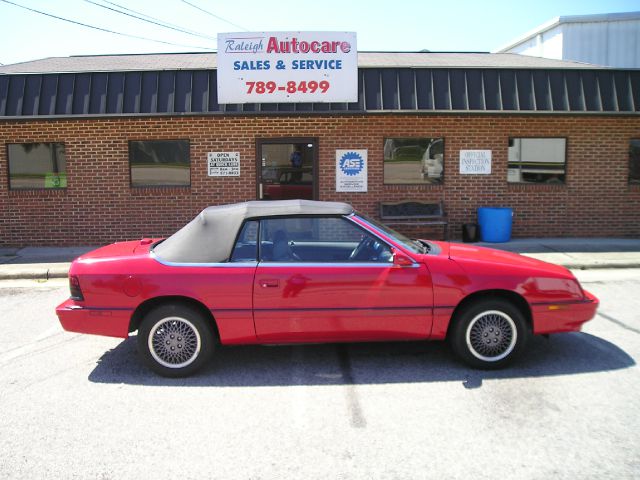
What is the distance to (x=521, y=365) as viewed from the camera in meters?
5.21

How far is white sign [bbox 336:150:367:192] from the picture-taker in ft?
40.4

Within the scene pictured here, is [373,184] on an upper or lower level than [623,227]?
upper

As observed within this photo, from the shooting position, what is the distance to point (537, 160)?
41.3 ft

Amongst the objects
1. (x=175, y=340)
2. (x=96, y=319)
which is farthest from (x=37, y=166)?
(x=175, y=340)

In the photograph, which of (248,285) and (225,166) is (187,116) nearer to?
(225,166)

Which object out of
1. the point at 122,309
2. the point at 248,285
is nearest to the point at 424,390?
the point at 248,285

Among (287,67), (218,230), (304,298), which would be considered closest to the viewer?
(304,298)

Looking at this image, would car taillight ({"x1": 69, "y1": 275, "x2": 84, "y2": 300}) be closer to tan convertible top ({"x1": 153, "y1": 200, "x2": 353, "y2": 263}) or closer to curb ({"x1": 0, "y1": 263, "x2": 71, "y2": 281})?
tan convertible top ({"x1": 153, "y1": 200, "x2": 353, "y2": 263})

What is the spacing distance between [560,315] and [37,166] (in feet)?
36.1

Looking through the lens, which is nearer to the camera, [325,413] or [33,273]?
[325,413]

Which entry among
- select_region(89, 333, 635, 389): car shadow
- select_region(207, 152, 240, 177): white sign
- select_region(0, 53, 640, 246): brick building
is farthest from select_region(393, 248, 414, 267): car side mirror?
select_region(207, 152, 240, 177): white sign

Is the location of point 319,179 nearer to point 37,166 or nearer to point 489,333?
point 37,166

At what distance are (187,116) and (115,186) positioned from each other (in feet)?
6.94

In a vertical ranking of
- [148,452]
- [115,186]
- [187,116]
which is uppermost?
[187,116]
